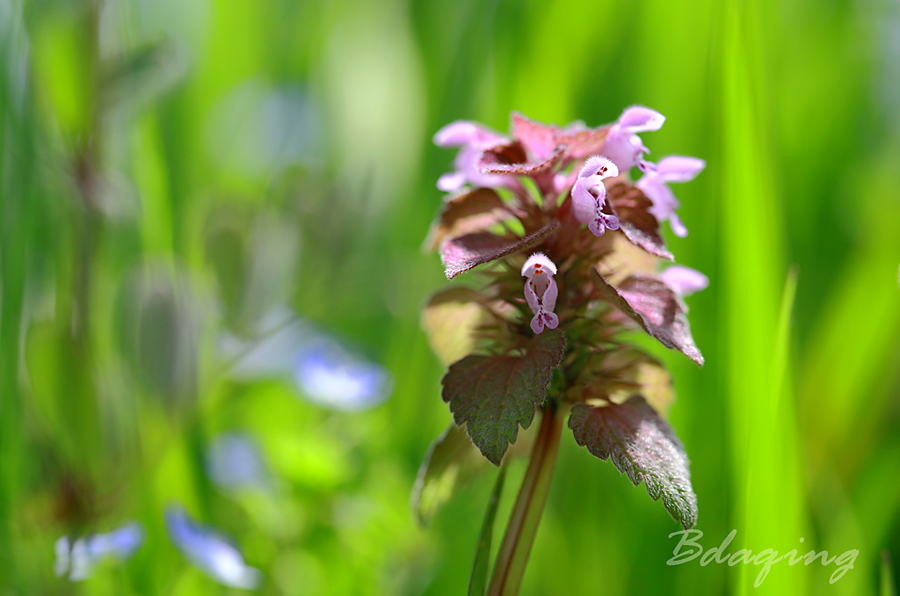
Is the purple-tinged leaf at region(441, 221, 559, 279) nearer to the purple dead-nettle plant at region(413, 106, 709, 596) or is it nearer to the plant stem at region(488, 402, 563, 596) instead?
the purple dead-nettle plant at region(413, 106, 709, 596)

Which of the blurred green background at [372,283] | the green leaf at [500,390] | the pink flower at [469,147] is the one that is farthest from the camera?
the blurred green background at [372,283]

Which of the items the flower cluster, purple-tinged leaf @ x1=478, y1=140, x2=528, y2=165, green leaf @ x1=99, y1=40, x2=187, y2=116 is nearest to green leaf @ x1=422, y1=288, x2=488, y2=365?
the flower cluster

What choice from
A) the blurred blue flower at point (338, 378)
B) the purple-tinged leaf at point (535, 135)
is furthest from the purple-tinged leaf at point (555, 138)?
the blurred blue flower at point (338, 378)

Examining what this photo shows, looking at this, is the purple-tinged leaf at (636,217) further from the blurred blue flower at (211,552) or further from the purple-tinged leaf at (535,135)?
the blurred blue flower at (211,552)

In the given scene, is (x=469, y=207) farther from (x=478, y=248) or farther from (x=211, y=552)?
(x=211, y=552)

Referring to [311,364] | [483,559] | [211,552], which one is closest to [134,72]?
[311,364]
